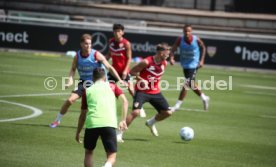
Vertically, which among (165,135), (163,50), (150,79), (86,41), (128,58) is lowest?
(165,135)

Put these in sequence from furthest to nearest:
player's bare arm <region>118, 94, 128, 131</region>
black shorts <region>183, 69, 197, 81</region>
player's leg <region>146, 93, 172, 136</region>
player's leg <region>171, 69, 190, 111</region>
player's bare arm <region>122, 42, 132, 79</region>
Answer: black shorts <region>183, 69, 197, 81</region>, player's leg <region>171, 69, 190, 111</region>, player's bare arm <region>122, 42, 132, 79</region>, player's leg <region>146, 93, 172, 136</region>, player's bare arm <region>118, 94, 128, 131</region>

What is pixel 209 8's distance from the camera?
1971 inches

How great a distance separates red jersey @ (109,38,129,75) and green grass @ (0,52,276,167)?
1.76m

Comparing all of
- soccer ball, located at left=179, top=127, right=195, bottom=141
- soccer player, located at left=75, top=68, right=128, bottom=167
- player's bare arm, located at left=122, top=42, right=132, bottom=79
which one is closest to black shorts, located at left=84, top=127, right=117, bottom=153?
soccer player, located at left=75, top=68, right=128, bottom=167

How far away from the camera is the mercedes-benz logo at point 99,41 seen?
3819 cm

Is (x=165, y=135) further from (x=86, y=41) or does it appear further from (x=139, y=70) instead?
(x=86, y=41)

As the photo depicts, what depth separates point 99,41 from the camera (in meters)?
38.3

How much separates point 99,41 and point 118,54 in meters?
19.3

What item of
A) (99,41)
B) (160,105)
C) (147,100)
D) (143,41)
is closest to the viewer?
(147,100)

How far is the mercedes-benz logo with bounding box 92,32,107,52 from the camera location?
38188mm

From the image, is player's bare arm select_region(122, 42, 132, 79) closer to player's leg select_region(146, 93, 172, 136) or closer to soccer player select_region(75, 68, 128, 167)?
player's leg select_region(146, 93, 172, 136)

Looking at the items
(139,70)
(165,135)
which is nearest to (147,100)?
(139,70)

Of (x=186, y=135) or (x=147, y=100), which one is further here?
(x=147, y=100)

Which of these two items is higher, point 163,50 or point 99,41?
point 163,50
